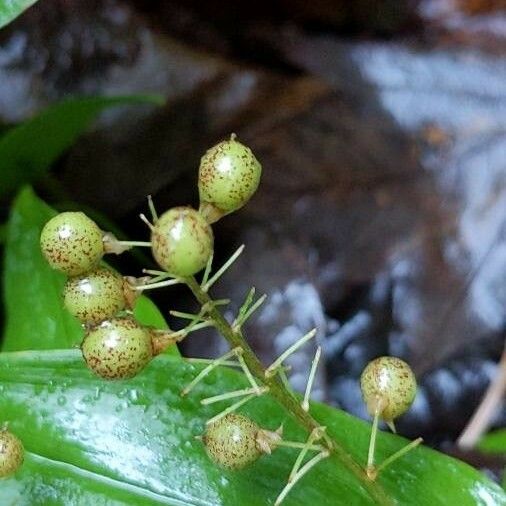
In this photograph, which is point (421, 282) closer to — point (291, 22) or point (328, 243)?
point (328, 243)

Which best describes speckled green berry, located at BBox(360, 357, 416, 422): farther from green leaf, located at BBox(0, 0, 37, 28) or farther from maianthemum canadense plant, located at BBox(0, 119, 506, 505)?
green leaf, located at BBox(0, 0, 37, 28)

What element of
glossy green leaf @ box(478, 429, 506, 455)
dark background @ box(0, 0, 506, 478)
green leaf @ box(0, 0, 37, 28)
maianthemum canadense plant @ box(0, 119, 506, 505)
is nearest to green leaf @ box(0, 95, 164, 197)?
dark background @ box(0, 0, 506, 478)

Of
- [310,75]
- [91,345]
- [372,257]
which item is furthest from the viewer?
[310,75]

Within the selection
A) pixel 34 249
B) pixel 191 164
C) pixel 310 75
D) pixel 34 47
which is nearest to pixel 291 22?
pixel 310 75

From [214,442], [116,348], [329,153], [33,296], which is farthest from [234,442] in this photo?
[329,153]

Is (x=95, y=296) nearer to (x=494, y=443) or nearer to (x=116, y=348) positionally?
(x=116, y=348)

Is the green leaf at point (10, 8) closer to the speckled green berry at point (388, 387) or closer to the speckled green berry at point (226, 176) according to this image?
the speckled green berry at point (226, 176)
